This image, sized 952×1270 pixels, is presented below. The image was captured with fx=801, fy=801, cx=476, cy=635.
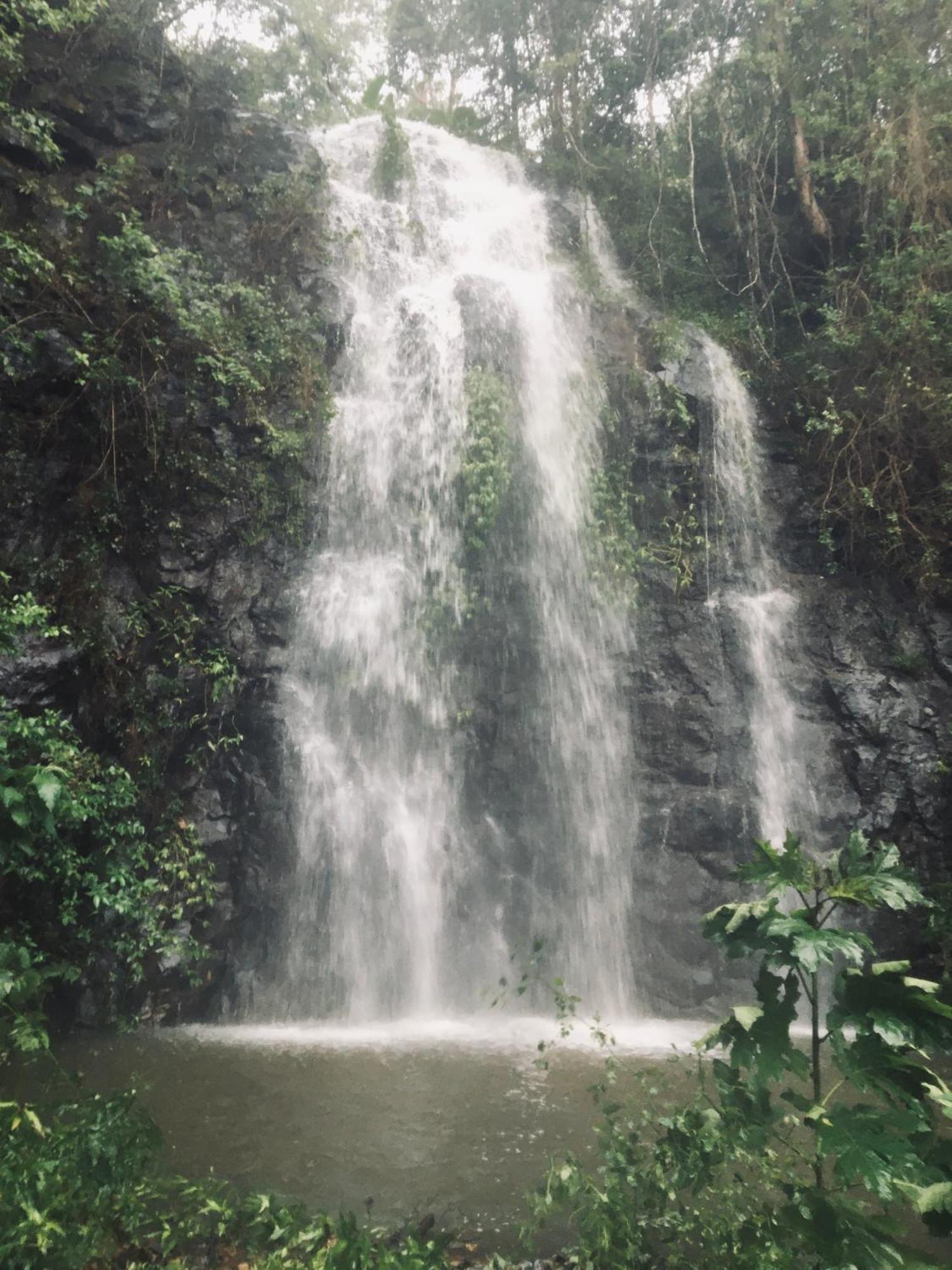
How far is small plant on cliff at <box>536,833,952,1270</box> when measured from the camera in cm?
213

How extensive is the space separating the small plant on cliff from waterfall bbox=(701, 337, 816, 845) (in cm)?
578

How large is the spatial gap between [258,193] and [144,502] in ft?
18.7

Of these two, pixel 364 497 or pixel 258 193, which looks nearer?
pixel 364 497

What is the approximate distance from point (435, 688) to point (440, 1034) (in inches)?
139

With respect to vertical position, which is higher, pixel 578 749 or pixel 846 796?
pixel 578 749

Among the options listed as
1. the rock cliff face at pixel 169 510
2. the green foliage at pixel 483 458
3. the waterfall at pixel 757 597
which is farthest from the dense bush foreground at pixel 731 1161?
the green foliage at pixel 483 458

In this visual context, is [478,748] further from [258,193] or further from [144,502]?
[258,193]

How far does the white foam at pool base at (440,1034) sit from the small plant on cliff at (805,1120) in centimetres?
290

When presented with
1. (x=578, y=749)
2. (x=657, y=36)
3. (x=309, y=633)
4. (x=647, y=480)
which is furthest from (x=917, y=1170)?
(x=657, y=36)

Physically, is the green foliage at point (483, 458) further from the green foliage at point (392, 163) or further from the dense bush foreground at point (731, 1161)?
the dense bush foreground at point (731, 1161)

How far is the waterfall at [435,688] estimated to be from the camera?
7699 mm

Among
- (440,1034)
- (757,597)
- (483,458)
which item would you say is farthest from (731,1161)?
(483,458)

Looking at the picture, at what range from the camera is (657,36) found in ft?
46.6

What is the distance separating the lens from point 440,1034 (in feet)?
21.3
